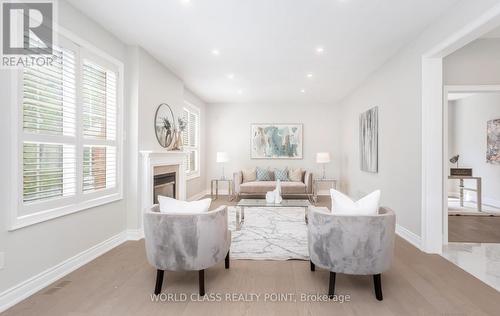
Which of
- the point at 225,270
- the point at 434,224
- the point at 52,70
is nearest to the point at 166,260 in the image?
the point at 225,270

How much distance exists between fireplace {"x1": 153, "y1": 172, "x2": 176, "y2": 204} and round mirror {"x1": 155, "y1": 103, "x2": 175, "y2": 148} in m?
0.55

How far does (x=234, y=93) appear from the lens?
6676mm

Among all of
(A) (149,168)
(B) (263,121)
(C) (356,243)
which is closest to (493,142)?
(B) (263,121)

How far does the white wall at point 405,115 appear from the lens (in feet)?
9.59

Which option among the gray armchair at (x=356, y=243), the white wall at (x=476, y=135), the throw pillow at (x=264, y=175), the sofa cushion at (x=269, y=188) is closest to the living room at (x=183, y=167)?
the gray armchair at (x=356, y=243)

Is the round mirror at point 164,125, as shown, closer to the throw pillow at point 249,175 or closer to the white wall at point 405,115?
the throw pillow at point 249,175

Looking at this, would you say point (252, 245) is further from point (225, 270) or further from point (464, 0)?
point (464, 0)

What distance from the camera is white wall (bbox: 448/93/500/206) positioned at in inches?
239

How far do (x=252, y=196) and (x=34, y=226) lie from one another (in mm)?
5224

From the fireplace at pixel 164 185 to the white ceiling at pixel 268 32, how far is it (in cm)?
192

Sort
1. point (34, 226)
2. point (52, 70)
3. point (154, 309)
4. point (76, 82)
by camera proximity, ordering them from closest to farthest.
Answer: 1. point (154, 309)
2. point (34, 226)
3. point (52, 70)
4. point (76, 82)

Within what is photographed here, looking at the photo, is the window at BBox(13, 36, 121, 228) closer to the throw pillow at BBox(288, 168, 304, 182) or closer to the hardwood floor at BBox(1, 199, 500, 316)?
the hardwood floor at BBox(1, 199, 500, 316)

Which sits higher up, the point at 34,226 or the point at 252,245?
the point at 34,226

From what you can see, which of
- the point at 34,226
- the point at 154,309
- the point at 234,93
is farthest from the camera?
the point at 234,93
